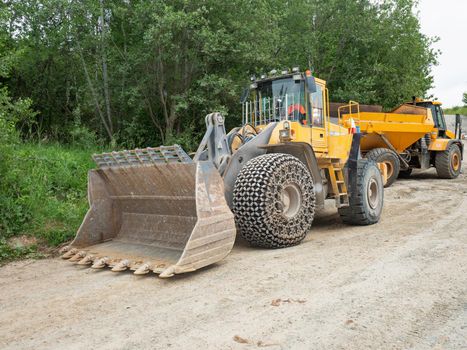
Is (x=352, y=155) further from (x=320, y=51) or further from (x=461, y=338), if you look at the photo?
(x=320, y=51)

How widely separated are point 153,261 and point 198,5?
8905 millimetres

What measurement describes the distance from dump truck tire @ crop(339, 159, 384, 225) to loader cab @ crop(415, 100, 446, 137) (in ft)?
28.5

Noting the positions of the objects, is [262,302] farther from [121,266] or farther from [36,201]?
[36,201]

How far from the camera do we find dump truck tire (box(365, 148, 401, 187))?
39.3 feet

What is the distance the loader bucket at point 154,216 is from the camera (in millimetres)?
4445

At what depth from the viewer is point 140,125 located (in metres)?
12.9

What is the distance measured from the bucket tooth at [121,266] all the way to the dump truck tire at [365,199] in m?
3.87

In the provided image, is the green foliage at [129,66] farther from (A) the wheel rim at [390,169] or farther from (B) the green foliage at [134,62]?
(A) the wheel rim at [390,169]

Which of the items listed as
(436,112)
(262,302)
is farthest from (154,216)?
(436,112)

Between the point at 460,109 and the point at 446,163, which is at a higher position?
the point at 460,109

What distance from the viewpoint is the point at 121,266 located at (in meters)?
4.58

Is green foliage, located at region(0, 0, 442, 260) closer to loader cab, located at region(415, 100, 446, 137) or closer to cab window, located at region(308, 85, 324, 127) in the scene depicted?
cab window, located at region(308, 85, 324, 127)

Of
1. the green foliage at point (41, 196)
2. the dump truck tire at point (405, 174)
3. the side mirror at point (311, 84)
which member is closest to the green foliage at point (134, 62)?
the green foliage at point (41, 196)

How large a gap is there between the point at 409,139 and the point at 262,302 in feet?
36.4
